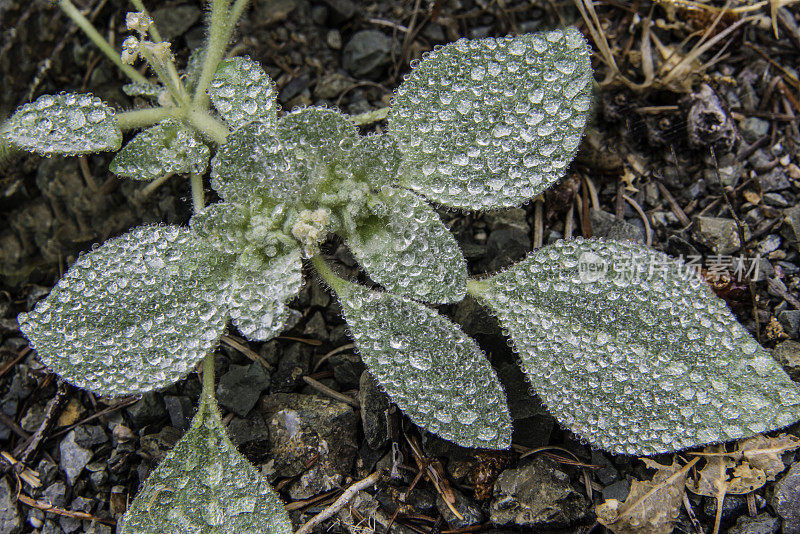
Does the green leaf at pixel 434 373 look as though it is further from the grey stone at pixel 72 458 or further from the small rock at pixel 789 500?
the grey stone at pixel 72 458

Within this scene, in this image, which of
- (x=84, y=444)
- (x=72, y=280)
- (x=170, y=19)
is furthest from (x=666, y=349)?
(x=170, y=19)

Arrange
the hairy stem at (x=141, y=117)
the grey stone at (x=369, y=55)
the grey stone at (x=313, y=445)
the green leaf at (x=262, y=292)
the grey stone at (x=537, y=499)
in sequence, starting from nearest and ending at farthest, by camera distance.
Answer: the green leaf at (x=262, y=292) < the grey stone at (x=537, y=499) < the grey stone at (x=313, y=445) < the hairy stem at (x=141, y=117) < the grey stone at (x=369, y=55)

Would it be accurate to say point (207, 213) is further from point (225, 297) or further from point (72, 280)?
point (72, 280)

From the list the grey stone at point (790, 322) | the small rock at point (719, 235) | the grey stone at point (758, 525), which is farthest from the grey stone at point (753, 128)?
the grey stone at point (758, 525)

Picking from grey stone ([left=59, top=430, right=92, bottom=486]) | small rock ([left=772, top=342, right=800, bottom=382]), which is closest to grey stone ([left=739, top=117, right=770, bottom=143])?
small rock ([left=772, top=342, right=800, bottom=382])

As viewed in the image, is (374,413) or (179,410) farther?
(179,410)

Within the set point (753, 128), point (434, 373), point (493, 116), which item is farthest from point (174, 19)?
point (753, 128)

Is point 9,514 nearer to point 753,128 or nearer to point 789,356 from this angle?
point 789,356
